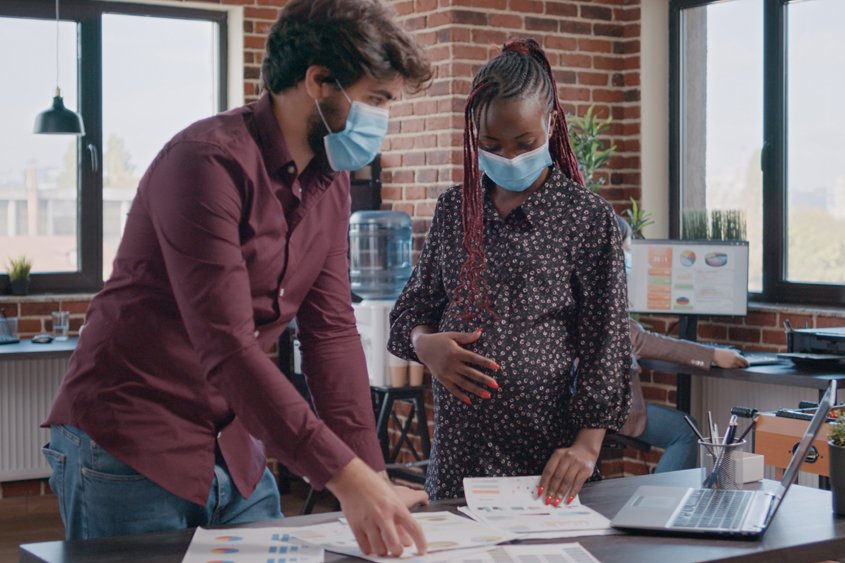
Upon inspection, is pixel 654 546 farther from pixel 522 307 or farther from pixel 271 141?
pixel 271 141

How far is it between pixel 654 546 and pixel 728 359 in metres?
2.62

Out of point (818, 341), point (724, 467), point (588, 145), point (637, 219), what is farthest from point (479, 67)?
point (724, 467)

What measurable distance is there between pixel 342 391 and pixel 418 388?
291 centimetres

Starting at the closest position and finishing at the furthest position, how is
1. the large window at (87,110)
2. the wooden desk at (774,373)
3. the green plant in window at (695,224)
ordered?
the wooden desk at (774,373)
the green plant in window at (695,224)
the large window at (87,110)

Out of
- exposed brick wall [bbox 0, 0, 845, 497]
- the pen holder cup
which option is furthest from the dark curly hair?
exposed brick wall [bbox 0, 0, 845, 497]

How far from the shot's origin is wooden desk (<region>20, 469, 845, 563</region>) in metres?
1.62

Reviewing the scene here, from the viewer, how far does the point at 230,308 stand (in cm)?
149

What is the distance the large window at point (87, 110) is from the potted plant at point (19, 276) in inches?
4.8

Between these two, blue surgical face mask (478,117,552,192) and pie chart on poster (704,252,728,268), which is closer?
blue surgical face mask (478,117,552,192)

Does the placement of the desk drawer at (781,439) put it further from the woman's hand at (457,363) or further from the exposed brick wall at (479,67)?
the exposed brick wall at (479,67)

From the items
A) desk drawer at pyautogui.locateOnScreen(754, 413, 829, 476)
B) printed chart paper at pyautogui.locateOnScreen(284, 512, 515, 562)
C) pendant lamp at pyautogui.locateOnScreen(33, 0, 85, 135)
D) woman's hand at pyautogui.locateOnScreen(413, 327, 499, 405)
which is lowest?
desk drawer at pyautogui.locateOnScreen(754, 413, 829, 476)

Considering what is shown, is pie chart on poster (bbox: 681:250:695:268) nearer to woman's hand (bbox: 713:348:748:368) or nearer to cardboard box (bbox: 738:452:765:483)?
woman's hand (bbox: 713:348:748:368)

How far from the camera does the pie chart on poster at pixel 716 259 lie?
4.75 meters

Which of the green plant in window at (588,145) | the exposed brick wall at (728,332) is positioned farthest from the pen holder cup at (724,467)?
the green plant in window at (588,145)
